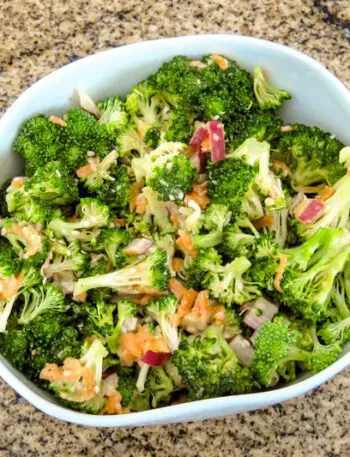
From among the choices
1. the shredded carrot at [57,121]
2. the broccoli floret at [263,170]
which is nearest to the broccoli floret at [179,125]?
the broccoli floret at [263,170]

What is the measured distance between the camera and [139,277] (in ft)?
4.50

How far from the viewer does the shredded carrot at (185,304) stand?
1371mm

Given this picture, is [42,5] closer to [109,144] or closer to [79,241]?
[109,144]

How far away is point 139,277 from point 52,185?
10.2 inches

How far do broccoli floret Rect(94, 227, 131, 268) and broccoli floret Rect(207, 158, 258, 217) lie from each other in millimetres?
196

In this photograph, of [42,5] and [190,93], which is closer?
[190,93]

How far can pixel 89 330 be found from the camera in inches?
54.7

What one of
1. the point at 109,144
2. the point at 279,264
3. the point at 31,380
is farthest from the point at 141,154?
the point at 31,380

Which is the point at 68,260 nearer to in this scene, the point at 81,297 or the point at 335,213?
the point at 81,297

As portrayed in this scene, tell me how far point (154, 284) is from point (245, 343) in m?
0.21

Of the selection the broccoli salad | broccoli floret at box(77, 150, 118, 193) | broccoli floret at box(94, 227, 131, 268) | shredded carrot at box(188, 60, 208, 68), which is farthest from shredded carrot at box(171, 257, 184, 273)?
shredded carrot at box(188, 60, 208, 68)

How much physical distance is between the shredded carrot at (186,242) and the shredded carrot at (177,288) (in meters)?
0.07

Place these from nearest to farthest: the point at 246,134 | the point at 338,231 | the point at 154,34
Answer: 1. the point at 338,231
2. the point at 246,134
3. the point at 154,34

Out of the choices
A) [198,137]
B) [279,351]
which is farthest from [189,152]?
[279,351]
